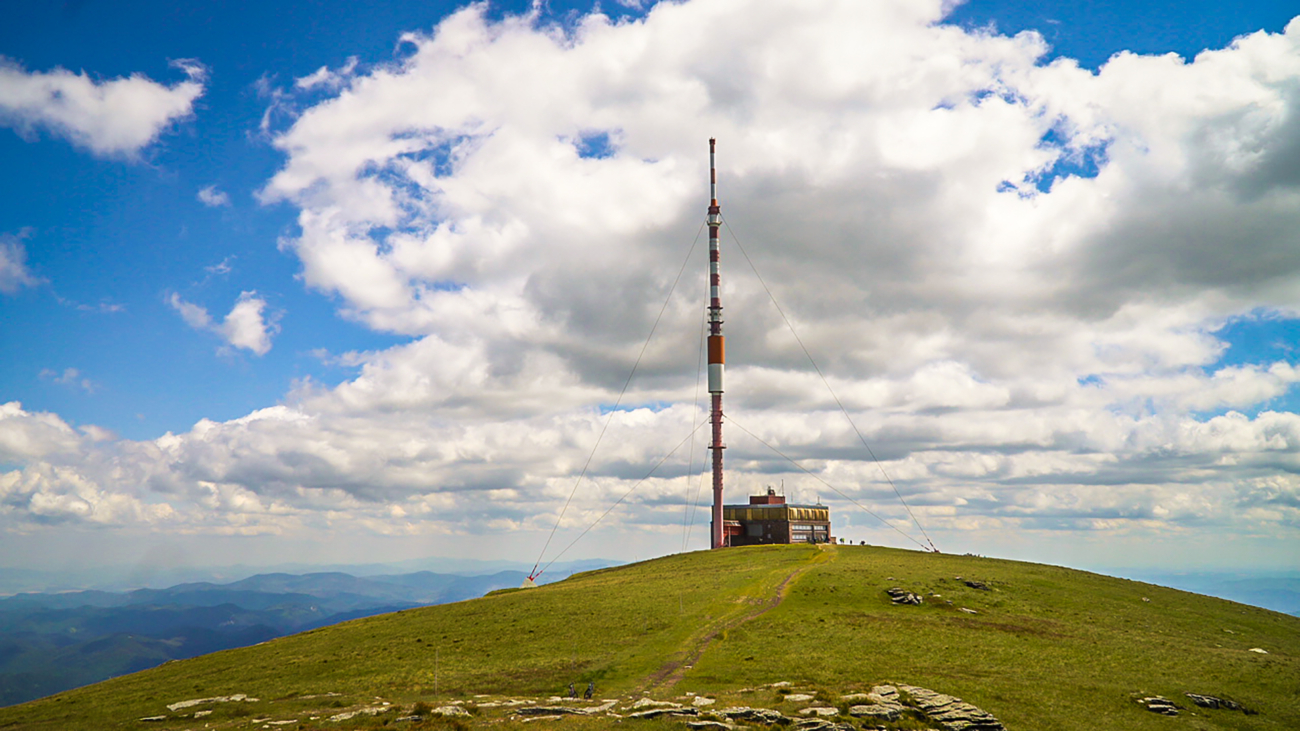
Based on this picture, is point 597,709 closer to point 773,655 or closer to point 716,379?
point 773,655

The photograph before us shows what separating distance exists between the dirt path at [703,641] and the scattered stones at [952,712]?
53.8ft

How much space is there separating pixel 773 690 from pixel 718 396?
8669 cm

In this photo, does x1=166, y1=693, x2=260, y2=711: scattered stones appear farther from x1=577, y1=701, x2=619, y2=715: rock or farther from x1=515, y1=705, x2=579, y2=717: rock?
x1=577, y1=701, x2=619, y2=715: rock

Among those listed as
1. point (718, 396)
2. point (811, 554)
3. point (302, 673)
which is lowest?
point (302, 673)

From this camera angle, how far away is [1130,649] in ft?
228

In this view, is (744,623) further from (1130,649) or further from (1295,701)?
(1295,701)

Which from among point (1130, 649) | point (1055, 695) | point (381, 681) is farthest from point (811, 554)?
point (381, 681)

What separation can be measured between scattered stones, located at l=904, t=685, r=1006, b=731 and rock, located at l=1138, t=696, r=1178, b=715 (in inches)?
604

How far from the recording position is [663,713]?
45.1m

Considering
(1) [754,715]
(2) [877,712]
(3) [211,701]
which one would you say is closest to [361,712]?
(3) [211,701]

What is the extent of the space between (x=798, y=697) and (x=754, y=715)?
596cm

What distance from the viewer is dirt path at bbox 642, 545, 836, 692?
183 ft

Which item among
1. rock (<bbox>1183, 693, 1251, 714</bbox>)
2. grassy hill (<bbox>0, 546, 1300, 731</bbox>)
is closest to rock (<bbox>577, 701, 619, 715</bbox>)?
grassy hill (<bbox>0, 546, 1300, 731</bbox>)

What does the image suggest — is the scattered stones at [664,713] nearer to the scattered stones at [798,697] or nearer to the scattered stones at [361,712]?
the scattered stones at [798,697]
